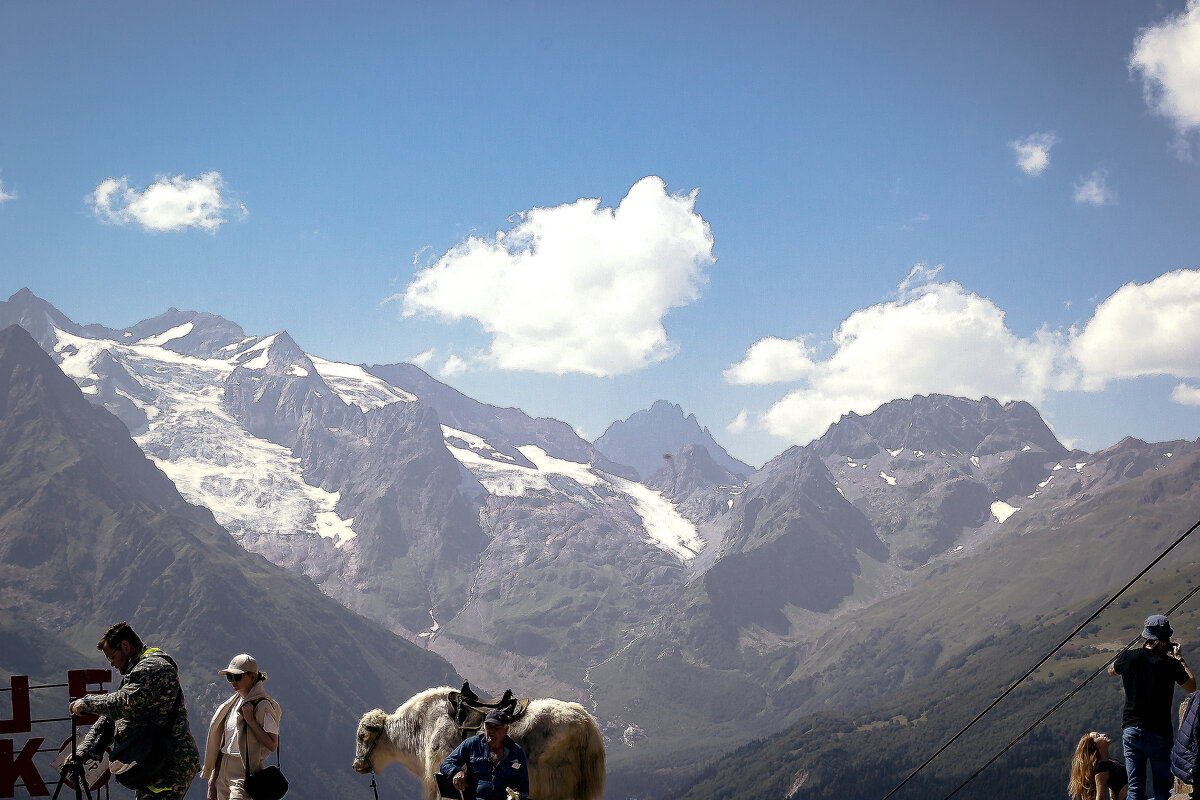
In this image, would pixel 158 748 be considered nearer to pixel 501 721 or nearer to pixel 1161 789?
pixel 501 721

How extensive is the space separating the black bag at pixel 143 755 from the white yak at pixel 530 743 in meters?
7.15

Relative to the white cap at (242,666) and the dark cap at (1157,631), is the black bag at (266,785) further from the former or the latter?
the dark cap at (1157,631)

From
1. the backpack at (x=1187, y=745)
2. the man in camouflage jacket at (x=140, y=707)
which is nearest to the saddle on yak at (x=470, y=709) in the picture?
the man in camouflage jacket at (x=140, y=707)

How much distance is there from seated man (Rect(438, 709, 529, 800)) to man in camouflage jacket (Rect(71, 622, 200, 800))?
5250 millimetres

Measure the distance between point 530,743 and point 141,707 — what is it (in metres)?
11.1

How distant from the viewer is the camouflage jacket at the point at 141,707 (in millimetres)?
17266

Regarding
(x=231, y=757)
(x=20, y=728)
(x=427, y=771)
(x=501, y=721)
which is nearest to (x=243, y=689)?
(x=231, y=757)

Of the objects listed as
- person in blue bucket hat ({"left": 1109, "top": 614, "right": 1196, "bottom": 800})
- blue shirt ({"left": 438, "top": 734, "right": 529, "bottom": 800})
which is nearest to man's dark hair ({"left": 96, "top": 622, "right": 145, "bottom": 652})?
blue shirt ({"left": 438, "top": 734, "right": 529, "bottom": 800})

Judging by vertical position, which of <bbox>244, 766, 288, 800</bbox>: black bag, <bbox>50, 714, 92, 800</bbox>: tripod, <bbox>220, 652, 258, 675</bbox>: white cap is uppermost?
<bbox>220, 652, 258, 675</bbox>: white cap

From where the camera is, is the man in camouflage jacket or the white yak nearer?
the man in camouflage jacket

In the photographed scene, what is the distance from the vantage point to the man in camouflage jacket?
1733cm

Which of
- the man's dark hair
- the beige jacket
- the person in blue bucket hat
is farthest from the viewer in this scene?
the person in blue bucket hat

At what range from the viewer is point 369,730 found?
27906 mm

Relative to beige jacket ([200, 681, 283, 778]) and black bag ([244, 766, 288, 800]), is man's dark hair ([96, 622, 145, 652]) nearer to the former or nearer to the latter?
beige jacket ([200, 681, 283, 778])
